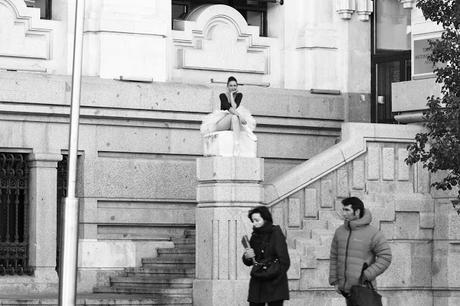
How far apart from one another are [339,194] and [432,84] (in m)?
2.54

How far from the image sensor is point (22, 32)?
2877cm

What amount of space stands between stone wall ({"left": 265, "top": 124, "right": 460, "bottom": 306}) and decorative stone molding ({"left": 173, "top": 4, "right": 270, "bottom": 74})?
142 inches

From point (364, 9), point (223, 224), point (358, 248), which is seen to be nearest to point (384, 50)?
point (364, 9)

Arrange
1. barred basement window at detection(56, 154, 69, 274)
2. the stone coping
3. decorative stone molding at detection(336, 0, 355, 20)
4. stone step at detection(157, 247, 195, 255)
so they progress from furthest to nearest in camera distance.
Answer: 1. decorative stone molding at detection(336, 0, 355, 20)
2. stone step at detection(157, 247, 195, 255)
3. barred basement window at detection(56, 154, 69, 274)
4. the stone coping

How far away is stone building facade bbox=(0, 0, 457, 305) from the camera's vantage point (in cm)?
2803

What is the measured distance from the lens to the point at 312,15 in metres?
31.9

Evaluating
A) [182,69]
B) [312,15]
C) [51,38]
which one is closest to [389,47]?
[312,15]

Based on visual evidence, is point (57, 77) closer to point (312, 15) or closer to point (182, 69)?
point (182, 69)

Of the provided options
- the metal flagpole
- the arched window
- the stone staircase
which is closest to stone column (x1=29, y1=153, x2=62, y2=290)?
the stone staircase

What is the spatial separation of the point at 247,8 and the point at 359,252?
11.6 meters

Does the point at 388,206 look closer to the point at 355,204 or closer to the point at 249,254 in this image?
the point at 249,254

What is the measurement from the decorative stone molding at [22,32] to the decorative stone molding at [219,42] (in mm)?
2560

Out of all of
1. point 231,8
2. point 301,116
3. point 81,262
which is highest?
point 231,8

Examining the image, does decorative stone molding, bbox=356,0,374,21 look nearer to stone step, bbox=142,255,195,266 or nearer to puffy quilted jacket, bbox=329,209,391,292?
stone step, bbox=142,255,195,266
